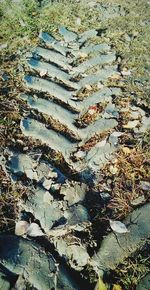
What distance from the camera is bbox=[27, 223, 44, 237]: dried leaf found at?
258cm

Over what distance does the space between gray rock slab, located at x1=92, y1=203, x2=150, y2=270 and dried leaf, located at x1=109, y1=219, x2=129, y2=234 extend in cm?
3

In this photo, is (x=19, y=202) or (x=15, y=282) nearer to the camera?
(x=15, y=282)

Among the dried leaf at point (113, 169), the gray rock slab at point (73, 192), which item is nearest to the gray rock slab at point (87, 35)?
the dried leaf at point (113, 169)

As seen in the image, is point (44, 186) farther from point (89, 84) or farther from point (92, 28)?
point (92, 28)

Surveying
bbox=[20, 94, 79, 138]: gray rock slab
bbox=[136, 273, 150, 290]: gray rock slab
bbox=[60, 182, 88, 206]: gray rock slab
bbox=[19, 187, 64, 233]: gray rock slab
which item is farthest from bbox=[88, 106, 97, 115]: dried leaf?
bbox=[136, 273, 150, 290]: gray rock slab

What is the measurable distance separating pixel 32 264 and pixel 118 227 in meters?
0.67

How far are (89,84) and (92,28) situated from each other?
1.21 m

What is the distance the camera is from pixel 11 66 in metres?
4.06

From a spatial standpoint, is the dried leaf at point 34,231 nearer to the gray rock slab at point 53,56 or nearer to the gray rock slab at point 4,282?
the gray rock slab at point 4,282

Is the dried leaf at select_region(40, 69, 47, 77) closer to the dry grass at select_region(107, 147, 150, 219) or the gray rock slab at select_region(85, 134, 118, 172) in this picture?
the gray rock slab at select_region(85, 134, 118, 172)

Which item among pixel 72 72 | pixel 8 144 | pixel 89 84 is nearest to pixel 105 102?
pixel 89 84

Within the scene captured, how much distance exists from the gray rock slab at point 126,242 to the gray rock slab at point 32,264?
27cm

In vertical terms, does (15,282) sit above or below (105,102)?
below

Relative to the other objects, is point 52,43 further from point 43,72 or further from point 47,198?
point 47,198
